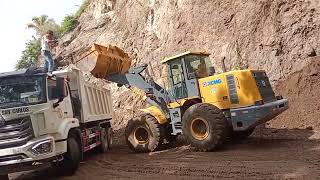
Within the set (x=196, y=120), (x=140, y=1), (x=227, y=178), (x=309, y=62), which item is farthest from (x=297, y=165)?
(x=140, y=1)

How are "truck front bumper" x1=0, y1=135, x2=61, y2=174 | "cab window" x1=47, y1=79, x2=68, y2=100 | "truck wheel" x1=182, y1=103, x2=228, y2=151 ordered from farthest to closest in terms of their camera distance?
"truck wheel" x1=182, y1=103, x2=228, y2=151
"cab window" x1=47, y1=79, x2=68, y2=100
"truck front bumper" x1=0, y1=135, x2=61, y2=174

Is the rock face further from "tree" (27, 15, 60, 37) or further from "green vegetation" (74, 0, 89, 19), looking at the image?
"tree" (27, 15, 60, 37)

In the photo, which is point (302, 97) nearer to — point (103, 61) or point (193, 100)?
point (193, 100)

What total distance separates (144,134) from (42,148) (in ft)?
16.2

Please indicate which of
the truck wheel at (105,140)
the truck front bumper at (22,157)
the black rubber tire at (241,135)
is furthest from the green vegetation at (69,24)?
the truck front bumper at (22,157)

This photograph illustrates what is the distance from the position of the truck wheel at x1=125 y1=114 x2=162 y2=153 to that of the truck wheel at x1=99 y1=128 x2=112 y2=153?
1241mm

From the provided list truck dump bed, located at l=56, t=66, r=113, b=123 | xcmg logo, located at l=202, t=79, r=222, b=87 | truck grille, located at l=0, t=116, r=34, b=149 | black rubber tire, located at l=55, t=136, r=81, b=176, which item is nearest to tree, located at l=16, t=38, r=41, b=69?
truck dump bed, located at l=56, t=66, r=113, b=123

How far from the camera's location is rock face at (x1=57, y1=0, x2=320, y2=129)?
17.5 m

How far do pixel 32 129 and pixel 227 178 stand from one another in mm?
3937

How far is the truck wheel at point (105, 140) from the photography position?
552 inches

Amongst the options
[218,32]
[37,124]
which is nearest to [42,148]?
[37,124]

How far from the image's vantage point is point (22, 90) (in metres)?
9.16

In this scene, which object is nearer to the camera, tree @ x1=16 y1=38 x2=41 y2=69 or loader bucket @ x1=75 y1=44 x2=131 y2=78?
loader bucket @ x1=75 y1=44 x2=131 y2=78

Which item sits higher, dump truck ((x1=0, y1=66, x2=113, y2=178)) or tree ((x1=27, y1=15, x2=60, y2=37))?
tree ((x1=27, y1=15, x2=60, y2=37))
